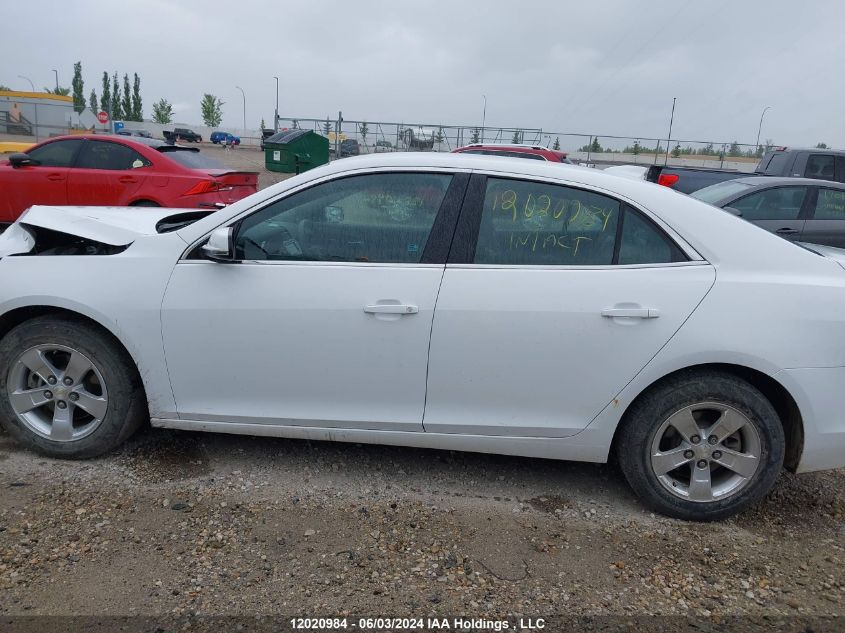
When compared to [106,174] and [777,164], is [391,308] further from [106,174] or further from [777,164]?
[777,164]

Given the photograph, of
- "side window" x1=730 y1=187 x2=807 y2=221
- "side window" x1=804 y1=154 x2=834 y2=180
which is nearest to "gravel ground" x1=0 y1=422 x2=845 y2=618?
"side window" x1=730 y1=187 x2=807 y2=221

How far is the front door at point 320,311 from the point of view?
9.95 ft

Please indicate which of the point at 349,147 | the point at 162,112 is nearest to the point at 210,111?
the point at 162,112

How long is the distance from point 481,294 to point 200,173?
693cm

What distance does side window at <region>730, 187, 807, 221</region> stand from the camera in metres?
8.29

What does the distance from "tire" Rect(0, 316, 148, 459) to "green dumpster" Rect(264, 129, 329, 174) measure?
2109 cm

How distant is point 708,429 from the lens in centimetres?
302

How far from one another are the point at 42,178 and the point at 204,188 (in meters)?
2.34

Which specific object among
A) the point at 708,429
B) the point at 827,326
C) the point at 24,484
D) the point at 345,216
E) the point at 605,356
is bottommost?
the point at 24,484

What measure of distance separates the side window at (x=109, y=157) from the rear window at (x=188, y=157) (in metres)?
0.36

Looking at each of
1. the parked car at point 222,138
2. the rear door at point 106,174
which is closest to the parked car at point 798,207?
the rear door at point 106,174

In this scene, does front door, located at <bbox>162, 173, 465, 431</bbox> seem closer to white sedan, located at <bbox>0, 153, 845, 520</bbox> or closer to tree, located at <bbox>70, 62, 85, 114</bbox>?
white sedan, located at <bbox>0, 153, 845, 520</bbox>

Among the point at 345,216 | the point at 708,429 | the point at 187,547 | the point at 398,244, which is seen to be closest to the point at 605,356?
the point at 708,429

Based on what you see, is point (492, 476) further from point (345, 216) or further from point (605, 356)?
point (345, 216)
